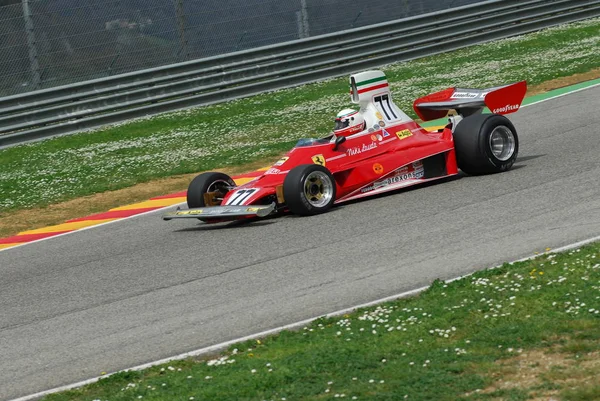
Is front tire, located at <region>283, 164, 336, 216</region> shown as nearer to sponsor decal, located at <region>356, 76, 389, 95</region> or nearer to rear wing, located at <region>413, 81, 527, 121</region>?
sponsor decal, located at <region>356, 76, 389, 95</region>

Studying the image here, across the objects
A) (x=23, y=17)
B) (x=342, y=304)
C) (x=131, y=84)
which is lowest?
(x=342, y=304)

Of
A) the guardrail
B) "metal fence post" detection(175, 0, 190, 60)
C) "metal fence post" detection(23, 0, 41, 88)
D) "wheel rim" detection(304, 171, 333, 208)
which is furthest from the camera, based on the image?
"metal fence post" detection(175, 0, 190, 60)

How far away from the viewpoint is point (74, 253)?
10.7 m

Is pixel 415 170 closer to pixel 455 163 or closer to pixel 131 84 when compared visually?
pixel 455 163

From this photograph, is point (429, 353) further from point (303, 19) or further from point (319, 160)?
point (303, 19)

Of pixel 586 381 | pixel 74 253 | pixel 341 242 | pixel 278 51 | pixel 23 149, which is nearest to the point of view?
pixel 586 381

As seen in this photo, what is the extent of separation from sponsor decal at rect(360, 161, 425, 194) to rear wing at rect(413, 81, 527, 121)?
1153mm

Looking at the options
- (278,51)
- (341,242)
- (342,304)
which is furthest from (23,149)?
(342,304)

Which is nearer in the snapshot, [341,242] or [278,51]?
[341,242]

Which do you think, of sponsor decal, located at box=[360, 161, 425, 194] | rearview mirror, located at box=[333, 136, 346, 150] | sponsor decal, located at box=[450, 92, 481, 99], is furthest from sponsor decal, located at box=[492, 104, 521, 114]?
rearview mirror, located at box=[333, 136, 346, 150]

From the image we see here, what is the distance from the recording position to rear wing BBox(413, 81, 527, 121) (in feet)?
38.9

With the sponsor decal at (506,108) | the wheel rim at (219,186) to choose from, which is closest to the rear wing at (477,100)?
the sponsor decal at (506,108)

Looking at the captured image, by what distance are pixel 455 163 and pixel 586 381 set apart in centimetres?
635

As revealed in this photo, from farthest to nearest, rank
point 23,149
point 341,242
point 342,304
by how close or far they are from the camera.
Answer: point 23,149 → point 341,242 → point 342,304
